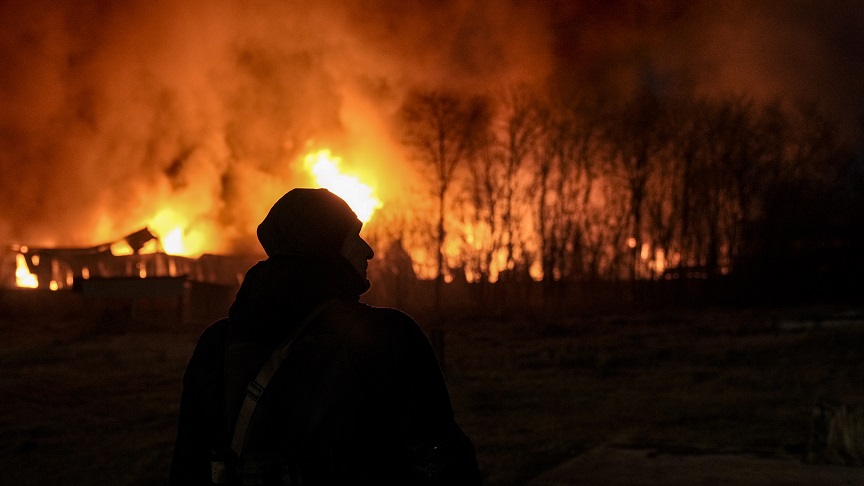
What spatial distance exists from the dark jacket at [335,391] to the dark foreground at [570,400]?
231 inches

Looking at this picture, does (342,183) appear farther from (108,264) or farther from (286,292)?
(286,292)

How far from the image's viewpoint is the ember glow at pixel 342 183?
45.8 metres

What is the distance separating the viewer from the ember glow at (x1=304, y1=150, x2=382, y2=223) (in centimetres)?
4581

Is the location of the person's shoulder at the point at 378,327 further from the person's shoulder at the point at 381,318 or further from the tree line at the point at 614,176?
the tree line at the point at 614,176

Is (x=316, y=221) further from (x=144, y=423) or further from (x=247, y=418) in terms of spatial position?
(x=144, y=423)

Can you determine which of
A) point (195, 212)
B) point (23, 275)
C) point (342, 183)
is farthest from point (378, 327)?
point (195, 212)

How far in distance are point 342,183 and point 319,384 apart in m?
45.6

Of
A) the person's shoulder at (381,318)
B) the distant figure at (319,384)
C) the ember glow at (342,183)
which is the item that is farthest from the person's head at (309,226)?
the ember glow at (342,183)

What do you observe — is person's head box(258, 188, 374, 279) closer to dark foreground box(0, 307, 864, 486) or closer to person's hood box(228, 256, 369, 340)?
person's hood box(228, 256, 369, 340)

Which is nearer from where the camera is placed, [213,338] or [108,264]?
[213,338]

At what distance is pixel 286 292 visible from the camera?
2330 millimetres

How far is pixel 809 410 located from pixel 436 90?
3409 cm

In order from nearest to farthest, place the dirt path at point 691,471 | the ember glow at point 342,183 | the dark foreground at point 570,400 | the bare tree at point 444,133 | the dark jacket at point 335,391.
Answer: the dark jacket at point 335,391
the dirt path at point 691,471
the dark foreground at point 570,400
the bare tree at point 444,133
the ember glow at point 342,183

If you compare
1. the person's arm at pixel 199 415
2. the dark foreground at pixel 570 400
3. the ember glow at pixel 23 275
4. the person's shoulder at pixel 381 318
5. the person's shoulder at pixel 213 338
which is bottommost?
the dark foreground at pixel 570 400
